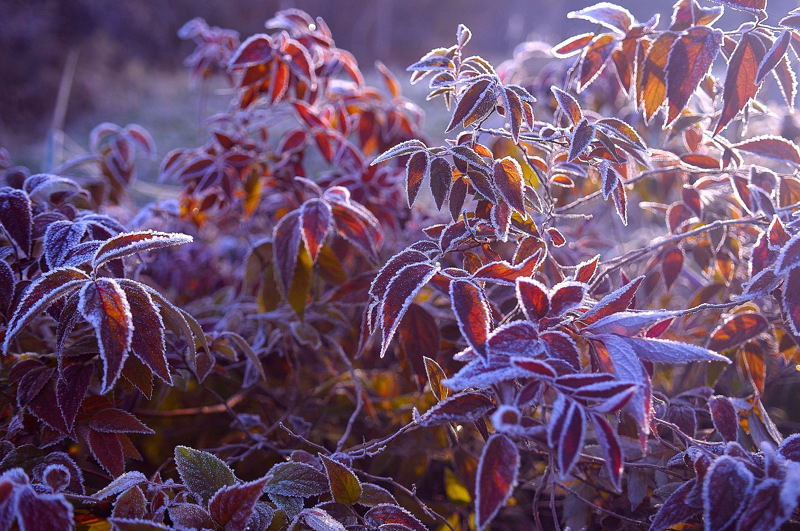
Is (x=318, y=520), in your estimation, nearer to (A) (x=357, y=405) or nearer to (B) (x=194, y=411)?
(A) (x=357, y=405)

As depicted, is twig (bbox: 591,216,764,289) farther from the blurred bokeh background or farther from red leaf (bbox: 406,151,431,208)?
the blurred bokeh background

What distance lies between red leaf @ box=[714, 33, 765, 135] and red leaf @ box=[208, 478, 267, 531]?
89 cm

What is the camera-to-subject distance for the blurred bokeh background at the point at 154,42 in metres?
7.81

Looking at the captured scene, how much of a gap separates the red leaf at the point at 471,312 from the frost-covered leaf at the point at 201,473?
38 centimetres

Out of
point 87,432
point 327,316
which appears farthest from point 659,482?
point 87,432

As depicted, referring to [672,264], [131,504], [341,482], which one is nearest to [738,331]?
[672,264]

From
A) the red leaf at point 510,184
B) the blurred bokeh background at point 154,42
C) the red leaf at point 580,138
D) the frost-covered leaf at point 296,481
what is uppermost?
the blurred bokeh background at point 154,42

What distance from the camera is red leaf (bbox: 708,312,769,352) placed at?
44.4 inches

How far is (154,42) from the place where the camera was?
9.94 meters

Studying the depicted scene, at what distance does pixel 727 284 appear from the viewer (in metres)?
1.40

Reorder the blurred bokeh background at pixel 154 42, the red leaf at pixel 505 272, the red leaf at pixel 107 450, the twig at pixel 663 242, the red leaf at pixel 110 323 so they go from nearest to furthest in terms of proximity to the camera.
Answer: the red leaf at pixel 110 323 → the red leaf at pixel 505 272 → the red leaf at pixel 107 450 → the twig at pixel 663 242 → the blurred bokeh background at pixel 154 42

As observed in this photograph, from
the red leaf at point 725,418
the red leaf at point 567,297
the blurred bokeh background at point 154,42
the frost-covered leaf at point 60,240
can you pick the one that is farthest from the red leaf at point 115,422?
the blurred bokeh background at point 154,42

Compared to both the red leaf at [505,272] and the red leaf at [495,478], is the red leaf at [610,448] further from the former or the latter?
the red leaf at [505,272]

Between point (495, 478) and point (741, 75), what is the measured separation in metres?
0.76
